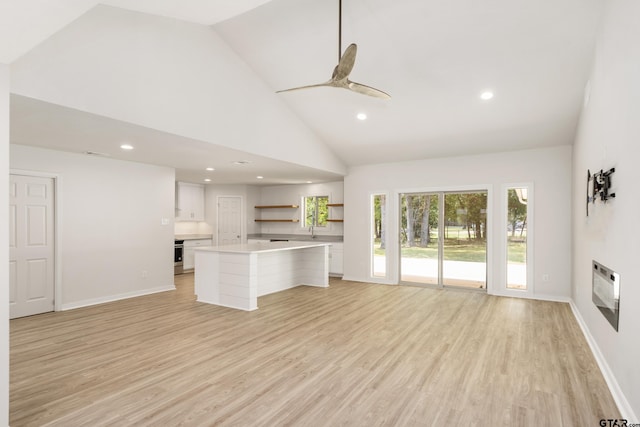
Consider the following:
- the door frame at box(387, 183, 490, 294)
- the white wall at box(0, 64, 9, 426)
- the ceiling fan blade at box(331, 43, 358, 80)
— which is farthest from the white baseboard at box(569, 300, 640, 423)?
the white wall at box(0, 64, 9, 426)

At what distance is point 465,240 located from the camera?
680 cm

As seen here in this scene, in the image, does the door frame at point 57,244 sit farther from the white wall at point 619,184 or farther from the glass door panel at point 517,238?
the glass door panel at point 517,238

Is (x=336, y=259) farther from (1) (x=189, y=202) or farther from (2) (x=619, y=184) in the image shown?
(2) (x=619, y=184)

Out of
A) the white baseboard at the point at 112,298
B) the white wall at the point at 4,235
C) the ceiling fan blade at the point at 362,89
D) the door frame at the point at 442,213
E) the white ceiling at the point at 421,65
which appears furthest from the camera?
the door frame at the point at 442,213

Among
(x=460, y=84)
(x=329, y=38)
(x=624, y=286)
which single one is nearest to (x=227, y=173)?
(x=329, y=38)

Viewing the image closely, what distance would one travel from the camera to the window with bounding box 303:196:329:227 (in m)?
9.51

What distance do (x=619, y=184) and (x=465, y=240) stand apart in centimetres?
421

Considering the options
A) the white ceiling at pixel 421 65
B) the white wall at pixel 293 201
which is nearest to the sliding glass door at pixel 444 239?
the white ceiling at pixel 421 65

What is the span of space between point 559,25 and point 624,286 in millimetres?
2681

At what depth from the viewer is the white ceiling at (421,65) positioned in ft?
11.9

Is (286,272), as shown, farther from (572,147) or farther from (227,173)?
(572,147)

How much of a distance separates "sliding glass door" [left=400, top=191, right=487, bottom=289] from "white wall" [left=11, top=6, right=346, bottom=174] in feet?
10.3

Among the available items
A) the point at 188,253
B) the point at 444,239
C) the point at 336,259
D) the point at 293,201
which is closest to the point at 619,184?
the point at 444,239

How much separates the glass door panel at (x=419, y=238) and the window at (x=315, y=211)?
2539 mm
